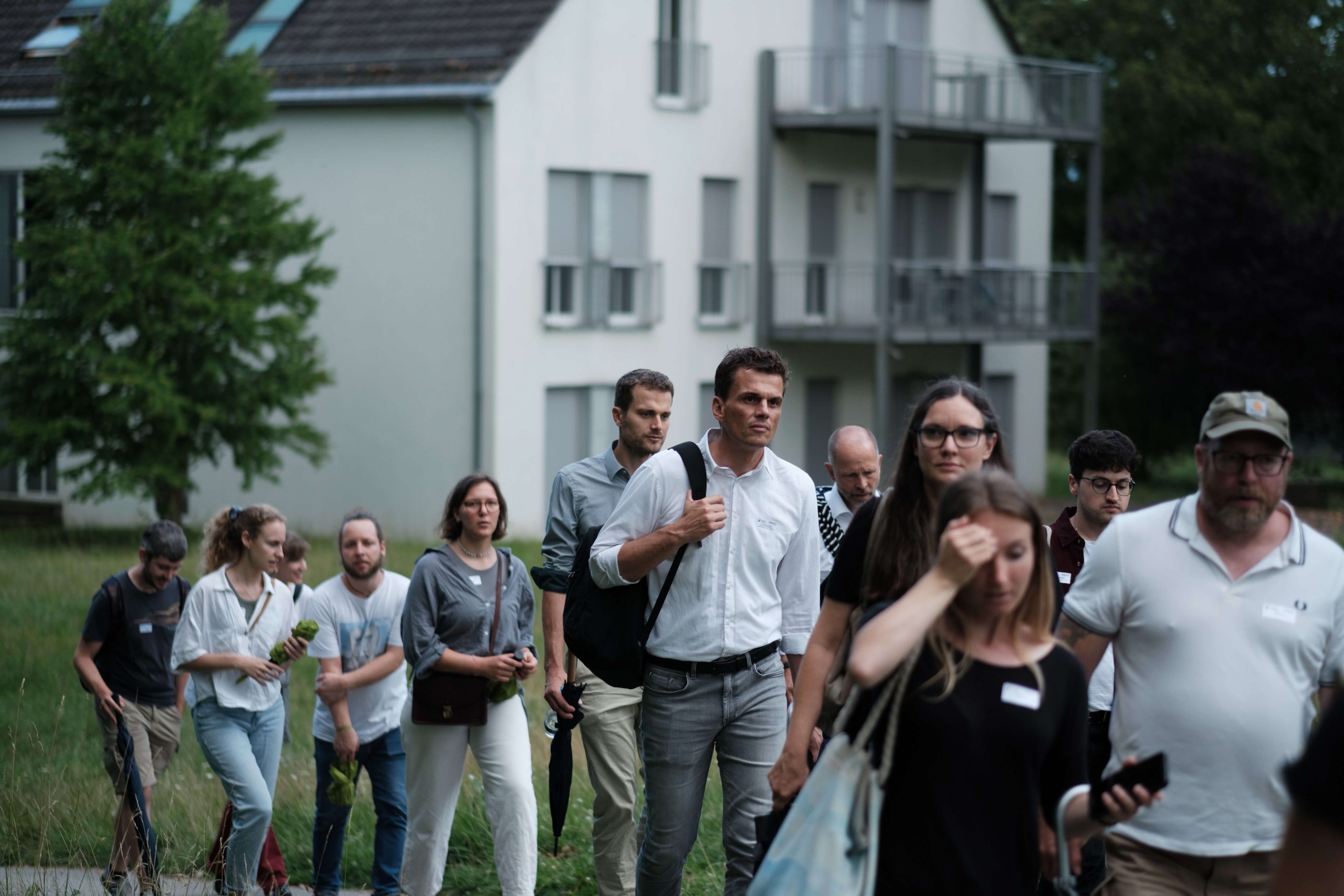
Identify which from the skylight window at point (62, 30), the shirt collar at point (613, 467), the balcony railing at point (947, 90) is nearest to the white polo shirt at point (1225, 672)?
the shirt collar at point (613, 467)

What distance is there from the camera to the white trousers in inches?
272

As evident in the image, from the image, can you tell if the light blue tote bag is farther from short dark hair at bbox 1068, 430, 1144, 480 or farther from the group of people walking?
short dark hair at bbox 1068, 430, 1144, 480

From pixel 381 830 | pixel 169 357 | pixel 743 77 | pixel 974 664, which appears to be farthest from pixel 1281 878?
pixel 743 77

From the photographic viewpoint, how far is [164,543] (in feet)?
26.2

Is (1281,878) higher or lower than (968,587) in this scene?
lower

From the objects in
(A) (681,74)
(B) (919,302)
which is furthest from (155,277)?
(B) (919,302)

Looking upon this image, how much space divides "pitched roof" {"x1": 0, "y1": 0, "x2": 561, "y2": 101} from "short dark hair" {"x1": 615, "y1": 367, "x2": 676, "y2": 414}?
1870 cm

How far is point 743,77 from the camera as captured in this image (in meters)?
29.3

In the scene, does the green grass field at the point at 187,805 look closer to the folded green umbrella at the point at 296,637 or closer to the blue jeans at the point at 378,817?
the blue jeans at the point at 378,817

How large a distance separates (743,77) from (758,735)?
24932 mm

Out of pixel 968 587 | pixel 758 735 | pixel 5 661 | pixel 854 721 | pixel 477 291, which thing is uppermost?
pixel 477 291

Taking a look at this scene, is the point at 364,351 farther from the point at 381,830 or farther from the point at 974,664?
the point at 974,664

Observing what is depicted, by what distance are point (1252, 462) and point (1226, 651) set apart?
0.49 m

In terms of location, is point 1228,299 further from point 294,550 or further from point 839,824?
point 839,824
